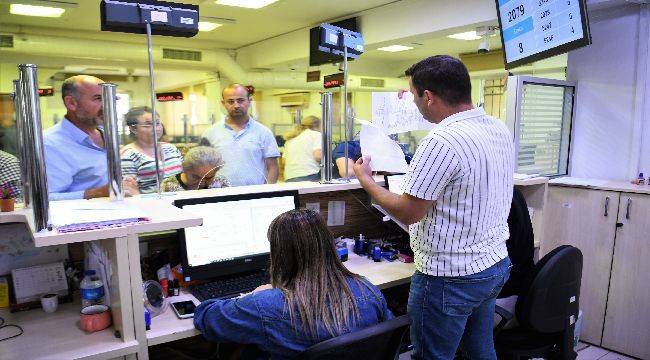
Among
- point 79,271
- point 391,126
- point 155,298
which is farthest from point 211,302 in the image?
point 391,126

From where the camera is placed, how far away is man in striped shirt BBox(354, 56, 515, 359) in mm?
1345

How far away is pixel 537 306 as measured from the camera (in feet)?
5.46

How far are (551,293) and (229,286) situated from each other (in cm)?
116

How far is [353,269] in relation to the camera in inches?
74.9

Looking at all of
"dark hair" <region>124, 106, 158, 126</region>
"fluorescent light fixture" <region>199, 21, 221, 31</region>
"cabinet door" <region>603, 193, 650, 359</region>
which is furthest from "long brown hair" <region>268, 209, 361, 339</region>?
"fluorescent light fixture" <region>199, 21, 221, 31</region>

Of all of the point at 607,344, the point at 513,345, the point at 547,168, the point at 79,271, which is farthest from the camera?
the point at 547,168

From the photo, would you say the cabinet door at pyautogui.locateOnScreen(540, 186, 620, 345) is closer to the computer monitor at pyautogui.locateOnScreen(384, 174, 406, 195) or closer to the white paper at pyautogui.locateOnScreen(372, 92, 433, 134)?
the computer monitor at pyautogui.locateOnScreen(384, 174, 406, 195)

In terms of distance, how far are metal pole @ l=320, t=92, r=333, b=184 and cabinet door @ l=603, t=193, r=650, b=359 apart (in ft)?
5.81

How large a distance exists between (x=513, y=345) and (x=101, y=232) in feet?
5.01

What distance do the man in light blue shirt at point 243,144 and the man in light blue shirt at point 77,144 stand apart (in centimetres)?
106

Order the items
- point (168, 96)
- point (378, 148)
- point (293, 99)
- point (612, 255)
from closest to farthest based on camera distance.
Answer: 1. point (378, 148)
2. point (168, 96)
3. point (612, 255)
4. point (293, 99)

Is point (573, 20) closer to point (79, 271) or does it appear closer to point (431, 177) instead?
point (431, 177)

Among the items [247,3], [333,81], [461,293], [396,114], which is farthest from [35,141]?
[247,3]

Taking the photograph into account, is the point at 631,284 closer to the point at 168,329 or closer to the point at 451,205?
the point at 451,205
